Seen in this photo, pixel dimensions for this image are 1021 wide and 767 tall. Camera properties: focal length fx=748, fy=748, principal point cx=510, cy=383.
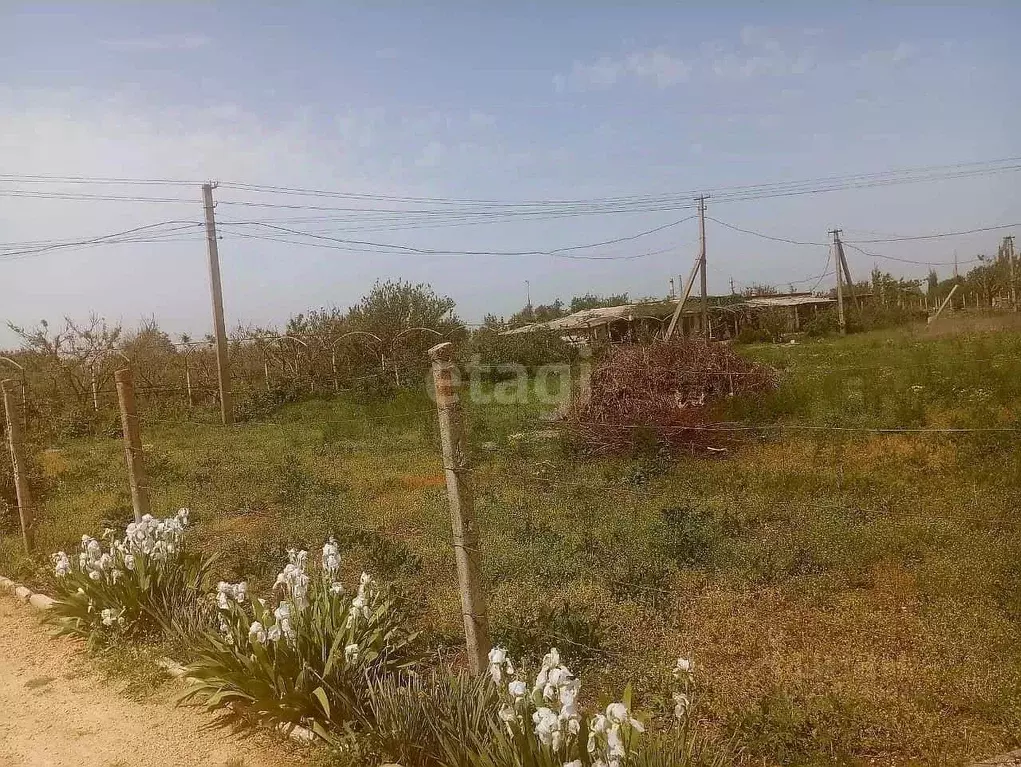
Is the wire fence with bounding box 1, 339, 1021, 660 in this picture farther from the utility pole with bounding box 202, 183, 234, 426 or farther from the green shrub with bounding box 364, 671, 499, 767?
the utility pole with bounding box 202, 183, 234, 426

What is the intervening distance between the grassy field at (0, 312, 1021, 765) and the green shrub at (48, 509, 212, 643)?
0.74 m

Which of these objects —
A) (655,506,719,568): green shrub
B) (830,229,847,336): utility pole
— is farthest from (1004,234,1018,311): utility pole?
(655,506,719,568): green shrub

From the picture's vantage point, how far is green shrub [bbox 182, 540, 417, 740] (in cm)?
357

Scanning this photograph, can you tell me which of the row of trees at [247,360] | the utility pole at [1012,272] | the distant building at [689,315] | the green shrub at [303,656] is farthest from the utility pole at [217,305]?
the utility pole at [1012,272]

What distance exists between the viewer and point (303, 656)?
12.1ft

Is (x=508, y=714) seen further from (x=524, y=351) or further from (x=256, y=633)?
(x=524, y=351)

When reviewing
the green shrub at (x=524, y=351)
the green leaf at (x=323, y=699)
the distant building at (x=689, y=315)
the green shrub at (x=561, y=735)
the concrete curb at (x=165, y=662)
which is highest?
the distant building at (x=689, y=315)

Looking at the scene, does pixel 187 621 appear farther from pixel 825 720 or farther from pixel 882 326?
pixel 882 326

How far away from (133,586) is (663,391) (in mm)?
7402

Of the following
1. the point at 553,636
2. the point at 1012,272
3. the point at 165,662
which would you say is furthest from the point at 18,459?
the point at 1012,272

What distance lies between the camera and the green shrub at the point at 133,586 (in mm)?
4973

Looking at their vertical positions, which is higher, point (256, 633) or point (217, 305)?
point (217, 305)

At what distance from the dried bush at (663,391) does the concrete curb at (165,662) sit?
6.07 metres

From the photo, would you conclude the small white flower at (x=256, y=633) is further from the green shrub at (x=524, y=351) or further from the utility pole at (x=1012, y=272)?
the utility pole at (x=1012, y=272)
